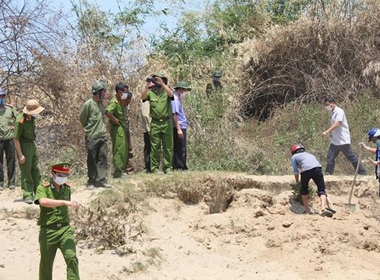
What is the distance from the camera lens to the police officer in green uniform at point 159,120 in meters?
11.7

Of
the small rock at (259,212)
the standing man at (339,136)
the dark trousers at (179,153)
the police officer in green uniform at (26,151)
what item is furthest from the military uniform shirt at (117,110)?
the standing man at (339,136)

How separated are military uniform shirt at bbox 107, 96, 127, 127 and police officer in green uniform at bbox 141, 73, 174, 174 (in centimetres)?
51

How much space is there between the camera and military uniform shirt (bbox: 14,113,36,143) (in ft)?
32.9

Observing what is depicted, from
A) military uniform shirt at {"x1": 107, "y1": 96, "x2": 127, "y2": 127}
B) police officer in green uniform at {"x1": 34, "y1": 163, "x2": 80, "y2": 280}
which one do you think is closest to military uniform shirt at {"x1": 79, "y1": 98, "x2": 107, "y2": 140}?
military uniform shirt at {"x1": 107, "y1": 96, "x2": 127, "y2": 127}

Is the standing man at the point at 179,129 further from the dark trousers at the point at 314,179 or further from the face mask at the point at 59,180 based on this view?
the face mask at the point at 59,180

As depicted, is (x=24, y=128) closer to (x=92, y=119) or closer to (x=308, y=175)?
(x=92, y=119)

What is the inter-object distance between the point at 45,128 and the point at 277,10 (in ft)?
30.1

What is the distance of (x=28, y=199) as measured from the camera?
10.2m

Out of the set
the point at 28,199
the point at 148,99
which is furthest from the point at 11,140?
the point at 148,99

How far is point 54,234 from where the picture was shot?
7.82 metres

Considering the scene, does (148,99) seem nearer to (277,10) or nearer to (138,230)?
(138,230)

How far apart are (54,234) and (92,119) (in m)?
3.16

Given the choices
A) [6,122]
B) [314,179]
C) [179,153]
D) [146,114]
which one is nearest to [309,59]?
[179,153]

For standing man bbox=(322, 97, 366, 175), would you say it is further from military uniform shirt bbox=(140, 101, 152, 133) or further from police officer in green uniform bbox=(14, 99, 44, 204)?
police officer in green uniform bbox=(14, 99, 44, 204)
